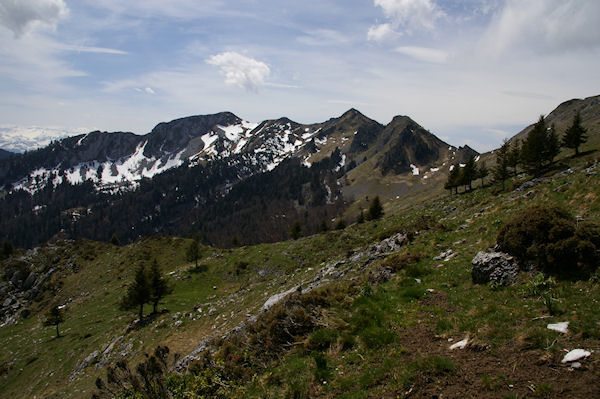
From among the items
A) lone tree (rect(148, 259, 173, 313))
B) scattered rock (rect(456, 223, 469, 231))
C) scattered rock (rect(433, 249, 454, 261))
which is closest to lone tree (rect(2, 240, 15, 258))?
lone tree (rect(148, 259, 173, 313))

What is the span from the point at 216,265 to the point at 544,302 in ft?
195

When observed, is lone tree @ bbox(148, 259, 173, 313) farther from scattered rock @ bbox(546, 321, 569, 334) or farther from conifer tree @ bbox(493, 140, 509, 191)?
conifer tree @ bbox(493, 140, 509, 191)

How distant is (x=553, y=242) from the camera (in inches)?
454

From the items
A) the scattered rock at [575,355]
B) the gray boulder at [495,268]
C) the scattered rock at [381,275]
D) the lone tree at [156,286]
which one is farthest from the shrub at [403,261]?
the lone tree at [156,286]

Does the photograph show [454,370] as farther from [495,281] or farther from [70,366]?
[70,366]

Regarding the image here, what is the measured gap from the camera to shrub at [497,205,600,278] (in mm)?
10695

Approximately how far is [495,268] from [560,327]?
4781 millimetres

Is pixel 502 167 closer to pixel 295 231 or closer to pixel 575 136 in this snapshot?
pixel 575 136

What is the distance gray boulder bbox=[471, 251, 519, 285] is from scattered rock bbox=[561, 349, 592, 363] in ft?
17.5

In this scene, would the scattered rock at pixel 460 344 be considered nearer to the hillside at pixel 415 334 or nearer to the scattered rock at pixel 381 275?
the hillside at pixel 415 334

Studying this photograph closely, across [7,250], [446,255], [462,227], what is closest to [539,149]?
[462,227]

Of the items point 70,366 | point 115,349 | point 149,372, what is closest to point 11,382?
point 70,366

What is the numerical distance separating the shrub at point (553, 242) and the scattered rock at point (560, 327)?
3.34m

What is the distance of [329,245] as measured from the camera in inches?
2141
